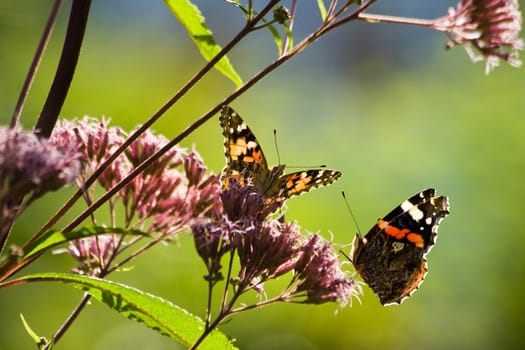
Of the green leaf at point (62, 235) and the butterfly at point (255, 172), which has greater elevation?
the butterfly at point (255, 172)

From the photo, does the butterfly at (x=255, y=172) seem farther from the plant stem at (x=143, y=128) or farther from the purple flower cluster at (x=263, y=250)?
the plant stem at (x=143, y=128)

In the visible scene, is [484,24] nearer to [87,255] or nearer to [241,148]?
[241,148]

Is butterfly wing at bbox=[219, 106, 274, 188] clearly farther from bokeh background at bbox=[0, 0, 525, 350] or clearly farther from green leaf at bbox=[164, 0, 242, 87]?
bokeh background at bbox=[0, 0, 525, 350]

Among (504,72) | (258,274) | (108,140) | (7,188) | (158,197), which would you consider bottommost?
(258,274)

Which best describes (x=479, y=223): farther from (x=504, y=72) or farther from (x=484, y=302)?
(x=504, y=72)

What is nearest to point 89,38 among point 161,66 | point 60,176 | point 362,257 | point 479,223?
point 161,66

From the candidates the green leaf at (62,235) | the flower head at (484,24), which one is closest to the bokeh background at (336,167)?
the flower head at (484,24)

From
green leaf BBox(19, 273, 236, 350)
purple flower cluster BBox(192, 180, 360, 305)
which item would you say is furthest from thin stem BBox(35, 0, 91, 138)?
purple flower cluster BBox(192, 180, 360, 305)
